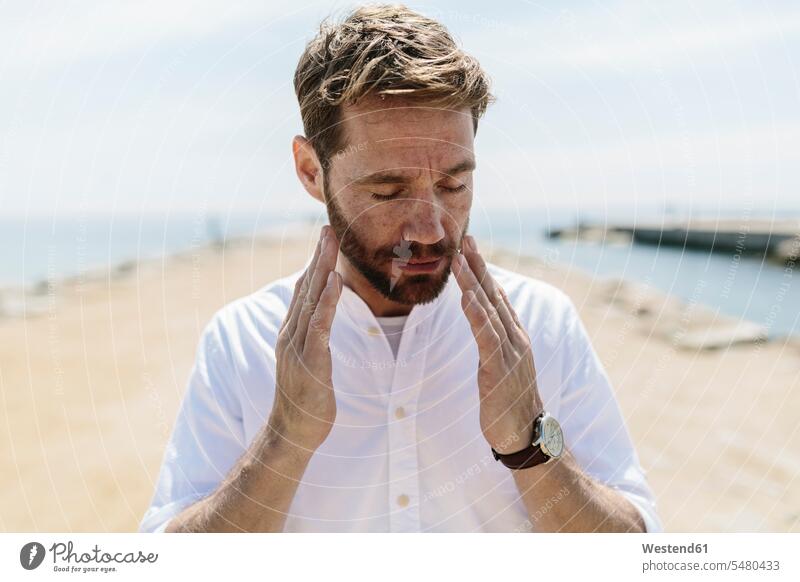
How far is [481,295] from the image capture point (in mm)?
1897

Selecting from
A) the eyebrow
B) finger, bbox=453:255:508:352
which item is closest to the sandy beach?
the eyebrow

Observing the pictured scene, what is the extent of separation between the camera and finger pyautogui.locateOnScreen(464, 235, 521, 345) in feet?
6.23

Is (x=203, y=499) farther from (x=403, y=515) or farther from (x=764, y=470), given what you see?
(x=764, y=470)

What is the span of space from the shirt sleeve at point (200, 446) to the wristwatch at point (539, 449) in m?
0.75

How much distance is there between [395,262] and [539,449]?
2.12ft

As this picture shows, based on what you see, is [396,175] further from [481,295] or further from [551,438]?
[551,438]

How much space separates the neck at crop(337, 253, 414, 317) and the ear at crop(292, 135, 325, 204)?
247 mm

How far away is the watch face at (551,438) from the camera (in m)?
1.86

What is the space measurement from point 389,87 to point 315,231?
29.5 inches

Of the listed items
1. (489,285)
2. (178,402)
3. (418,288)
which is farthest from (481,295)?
(178,402)

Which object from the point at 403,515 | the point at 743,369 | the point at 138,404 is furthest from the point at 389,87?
the point at 743,369

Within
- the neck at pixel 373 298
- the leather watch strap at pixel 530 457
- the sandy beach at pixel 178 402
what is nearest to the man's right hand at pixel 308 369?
the neck at pixel 373 298
